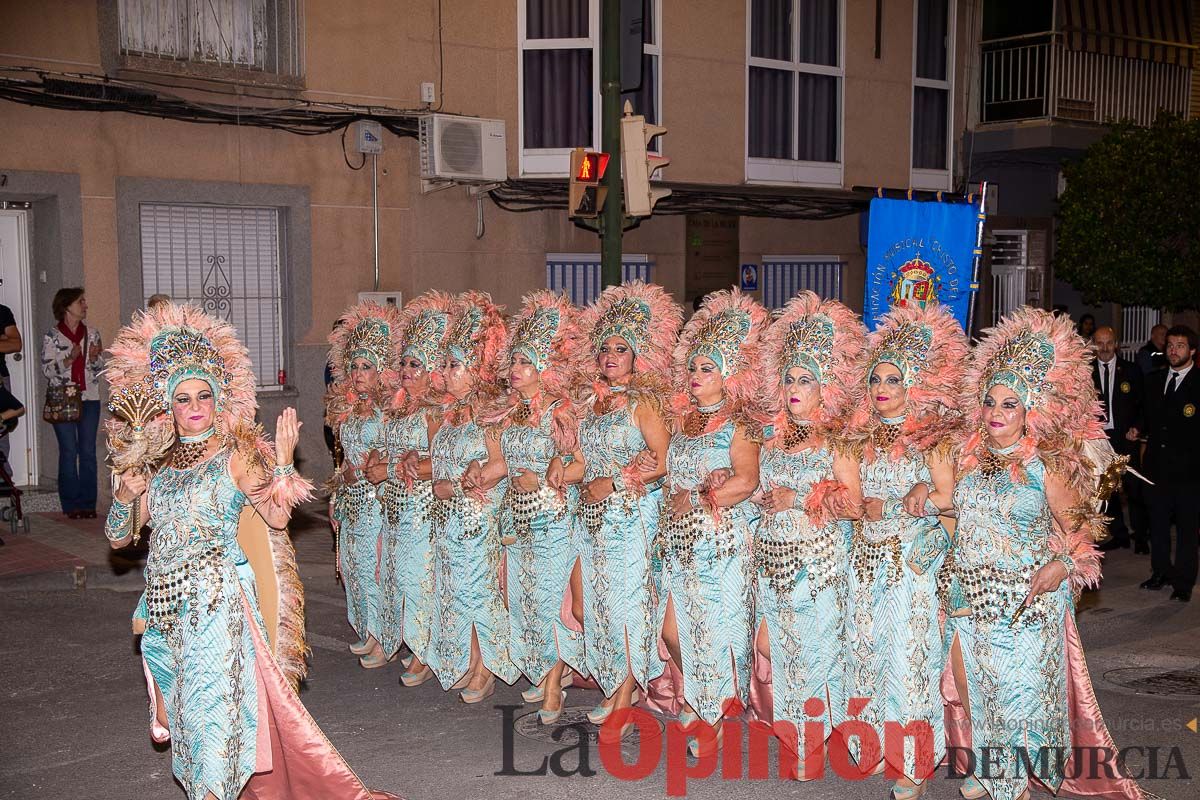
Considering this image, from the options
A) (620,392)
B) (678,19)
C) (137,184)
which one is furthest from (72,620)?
(678,19)

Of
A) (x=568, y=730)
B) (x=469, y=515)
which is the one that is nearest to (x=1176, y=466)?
(x=568, y=730)

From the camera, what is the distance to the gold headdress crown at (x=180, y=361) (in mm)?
4926

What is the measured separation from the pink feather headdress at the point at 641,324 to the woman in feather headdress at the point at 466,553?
2.70 feet

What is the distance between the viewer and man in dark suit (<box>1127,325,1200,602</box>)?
29.7ft

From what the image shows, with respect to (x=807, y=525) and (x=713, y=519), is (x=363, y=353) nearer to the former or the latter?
(x=713, y=519)

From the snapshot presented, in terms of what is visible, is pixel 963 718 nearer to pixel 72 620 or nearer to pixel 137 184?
pixel 72 620

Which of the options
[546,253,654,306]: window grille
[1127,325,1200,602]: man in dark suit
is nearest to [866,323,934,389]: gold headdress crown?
[1127,325,1200,602]: man in dark suit

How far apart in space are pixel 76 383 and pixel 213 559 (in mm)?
6974

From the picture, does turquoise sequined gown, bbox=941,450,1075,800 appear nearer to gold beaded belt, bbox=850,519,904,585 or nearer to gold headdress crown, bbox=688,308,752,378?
gold beaded belt, bbox=850,519,904,585

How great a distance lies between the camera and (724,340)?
6062 mm

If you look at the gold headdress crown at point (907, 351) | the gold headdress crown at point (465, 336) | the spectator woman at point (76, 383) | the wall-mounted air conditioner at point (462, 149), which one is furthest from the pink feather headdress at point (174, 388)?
the wall-mounted air conditioner at point (462, 149)

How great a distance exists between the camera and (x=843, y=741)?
570 centimetres

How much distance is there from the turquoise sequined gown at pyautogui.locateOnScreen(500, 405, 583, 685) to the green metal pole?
2932 millimetres

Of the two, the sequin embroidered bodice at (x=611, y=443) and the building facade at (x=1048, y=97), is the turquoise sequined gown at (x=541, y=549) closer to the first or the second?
the sequin embroidered bodice at (x=611, y=443)
